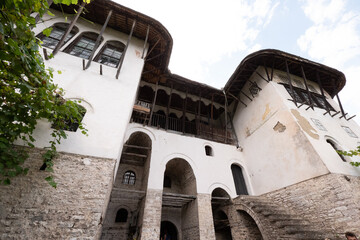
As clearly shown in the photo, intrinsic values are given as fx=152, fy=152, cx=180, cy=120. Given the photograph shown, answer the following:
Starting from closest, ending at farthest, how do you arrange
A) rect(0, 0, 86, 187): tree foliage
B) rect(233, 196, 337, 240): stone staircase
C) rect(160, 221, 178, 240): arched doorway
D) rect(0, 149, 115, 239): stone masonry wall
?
rect(0, 0, 86, 187): tree foliage, rect(0, 149, 115, 239): stone masonry wall, rect(233, 196, 337, 240): stone staircase, rect(160, 221, 178, 240): arched doorway

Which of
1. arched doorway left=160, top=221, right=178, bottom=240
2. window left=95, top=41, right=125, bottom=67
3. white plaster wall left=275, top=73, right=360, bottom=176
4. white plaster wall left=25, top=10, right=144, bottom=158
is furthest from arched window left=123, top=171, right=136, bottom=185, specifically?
white plaster wall left=275, top=73, right=360, bottom=176

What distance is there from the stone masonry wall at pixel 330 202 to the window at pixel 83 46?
1018 centimetres

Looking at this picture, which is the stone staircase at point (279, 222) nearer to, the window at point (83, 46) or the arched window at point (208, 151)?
the arched window at point (208, 151)

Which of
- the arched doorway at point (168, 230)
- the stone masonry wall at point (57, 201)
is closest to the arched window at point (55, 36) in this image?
the stone masonry wall at point (57, 201)

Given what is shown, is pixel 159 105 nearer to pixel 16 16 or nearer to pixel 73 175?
pixel 73 175

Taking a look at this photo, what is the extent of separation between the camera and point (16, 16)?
194 cm

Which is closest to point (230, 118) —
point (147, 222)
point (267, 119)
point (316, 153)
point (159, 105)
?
point (267, 119)

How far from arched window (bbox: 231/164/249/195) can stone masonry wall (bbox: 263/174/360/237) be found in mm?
2315

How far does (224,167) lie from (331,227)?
420cm

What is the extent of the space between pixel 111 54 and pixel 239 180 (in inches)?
371

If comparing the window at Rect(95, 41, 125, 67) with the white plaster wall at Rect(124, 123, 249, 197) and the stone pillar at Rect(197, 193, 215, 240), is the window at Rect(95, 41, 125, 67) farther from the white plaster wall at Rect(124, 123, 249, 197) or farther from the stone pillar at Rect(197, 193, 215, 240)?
the stone pillar at Rect(197, 193, 215, 240)

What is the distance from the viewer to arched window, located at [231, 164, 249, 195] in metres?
8.17

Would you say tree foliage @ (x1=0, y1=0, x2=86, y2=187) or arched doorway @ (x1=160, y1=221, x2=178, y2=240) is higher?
tree foliage @ (x1=0, y1=0, x2=86, y2=187)

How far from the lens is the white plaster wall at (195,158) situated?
22.9ft
